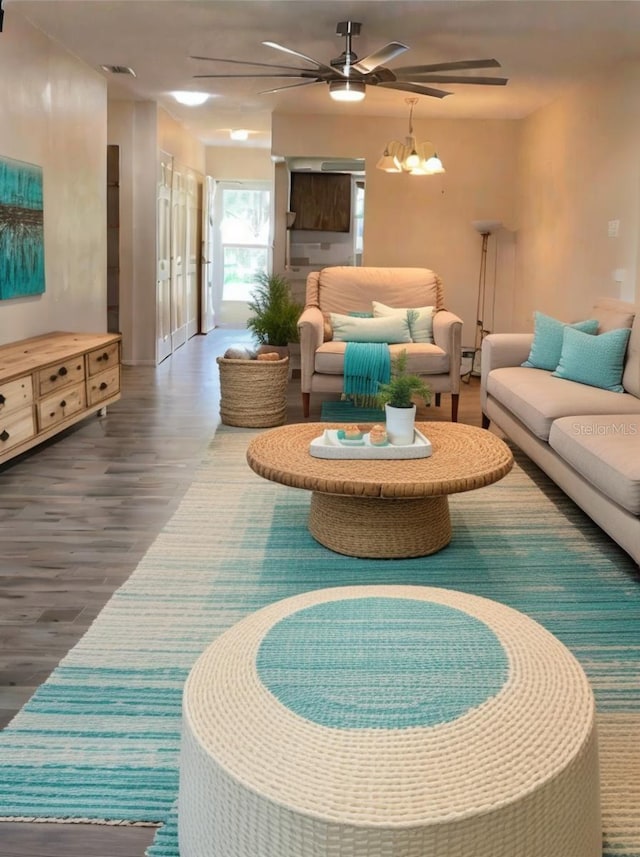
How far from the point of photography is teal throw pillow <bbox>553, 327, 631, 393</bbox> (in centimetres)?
432

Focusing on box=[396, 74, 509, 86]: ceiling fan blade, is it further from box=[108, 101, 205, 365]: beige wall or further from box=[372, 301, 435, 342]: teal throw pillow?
box=[108, 101, 205, 365]: beige wall

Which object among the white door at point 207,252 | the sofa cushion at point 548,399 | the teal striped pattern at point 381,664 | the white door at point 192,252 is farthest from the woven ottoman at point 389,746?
the white door at point 207,252

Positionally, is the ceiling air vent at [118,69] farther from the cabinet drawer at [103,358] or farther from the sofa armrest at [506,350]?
the sofa armrest at [506,350]

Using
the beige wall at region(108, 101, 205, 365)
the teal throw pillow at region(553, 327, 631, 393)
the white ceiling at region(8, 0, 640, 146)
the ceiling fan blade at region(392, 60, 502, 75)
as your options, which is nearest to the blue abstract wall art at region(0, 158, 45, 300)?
the white ceiling at region(8, 0, 640, 146)

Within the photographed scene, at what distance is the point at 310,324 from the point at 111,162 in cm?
370

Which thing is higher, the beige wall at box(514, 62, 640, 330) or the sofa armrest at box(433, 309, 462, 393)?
the beige wall at box(514, 62, 640, 330)

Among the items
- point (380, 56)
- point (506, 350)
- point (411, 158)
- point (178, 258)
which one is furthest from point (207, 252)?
point (380, 56)

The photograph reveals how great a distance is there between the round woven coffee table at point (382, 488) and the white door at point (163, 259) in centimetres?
→ 516

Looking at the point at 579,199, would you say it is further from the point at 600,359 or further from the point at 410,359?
the point at 600,359

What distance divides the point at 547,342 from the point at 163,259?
15.5 feet

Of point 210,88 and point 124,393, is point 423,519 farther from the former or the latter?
point 210,88

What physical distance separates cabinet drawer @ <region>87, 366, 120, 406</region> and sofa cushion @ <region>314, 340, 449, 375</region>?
1.32m

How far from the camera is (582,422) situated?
3.53 m

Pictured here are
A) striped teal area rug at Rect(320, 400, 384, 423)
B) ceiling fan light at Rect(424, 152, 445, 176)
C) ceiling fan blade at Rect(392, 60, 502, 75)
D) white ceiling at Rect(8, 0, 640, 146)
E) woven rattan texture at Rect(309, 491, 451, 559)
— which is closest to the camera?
woven rattan texture at Rect(309, 491, 451, 559)
